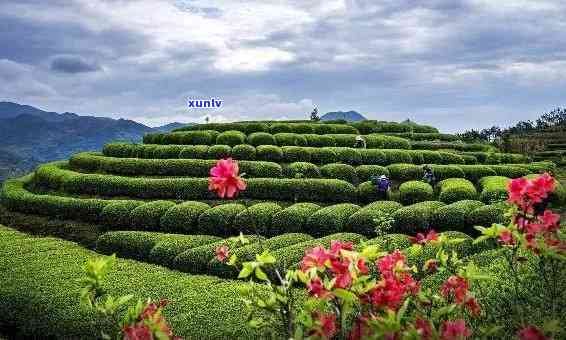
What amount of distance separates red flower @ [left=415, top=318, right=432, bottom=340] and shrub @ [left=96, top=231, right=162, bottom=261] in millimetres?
14525

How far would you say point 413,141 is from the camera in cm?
3403

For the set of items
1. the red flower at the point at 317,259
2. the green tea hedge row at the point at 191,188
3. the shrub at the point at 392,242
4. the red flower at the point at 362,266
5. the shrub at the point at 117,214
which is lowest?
the shrub at the point at 117,214

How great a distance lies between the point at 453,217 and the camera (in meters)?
17.2

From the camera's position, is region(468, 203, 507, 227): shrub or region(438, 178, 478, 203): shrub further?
region(438, 178, 478, 203): shrub

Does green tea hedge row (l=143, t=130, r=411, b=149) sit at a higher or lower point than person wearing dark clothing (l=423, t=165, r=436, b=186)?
higher

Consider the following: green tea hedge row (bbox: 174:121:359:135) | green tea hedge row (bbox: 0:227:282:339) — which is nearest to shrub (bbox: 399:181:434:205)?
green tea hedge row (bbox: 0:227:282:339)

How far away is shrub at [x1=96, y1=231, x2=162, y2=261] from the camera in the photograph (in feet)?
57.3

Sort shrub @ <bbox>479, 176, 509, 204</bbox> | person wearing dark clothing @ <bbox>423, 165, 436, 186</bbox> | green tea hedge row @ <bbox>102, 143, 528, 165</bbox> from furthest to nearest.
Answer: green tea hedge row @ <bbox>102, 143, 528, 165</bbox> < person wearing dark clothing @ <bbox>423, 165, 436, 186</bbox> < shrub @ <bbox>479, 176, 509, 204</bbox>

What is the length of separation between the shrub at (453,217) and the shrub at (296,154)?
10570 mm

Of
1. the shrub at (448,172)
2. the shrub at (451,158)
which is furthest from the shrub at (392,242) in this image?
the shrub at (451,158)

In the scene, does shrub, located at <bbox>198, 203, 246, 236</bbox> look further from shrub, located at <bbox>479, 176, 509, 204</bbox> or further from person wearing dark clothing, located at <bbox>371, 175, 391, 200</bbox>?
shrub, located at <bbox>479, 176, 509, 204</bbox>

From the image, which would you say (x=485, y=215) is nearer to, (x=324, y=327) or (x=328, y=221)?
(x=328, y=221)

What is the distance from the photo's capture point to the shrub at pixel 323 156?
2716cm

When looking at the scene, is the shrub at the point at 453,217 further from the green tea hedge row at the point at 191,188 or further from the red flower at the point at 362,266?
the red flower at the point at 362,266
